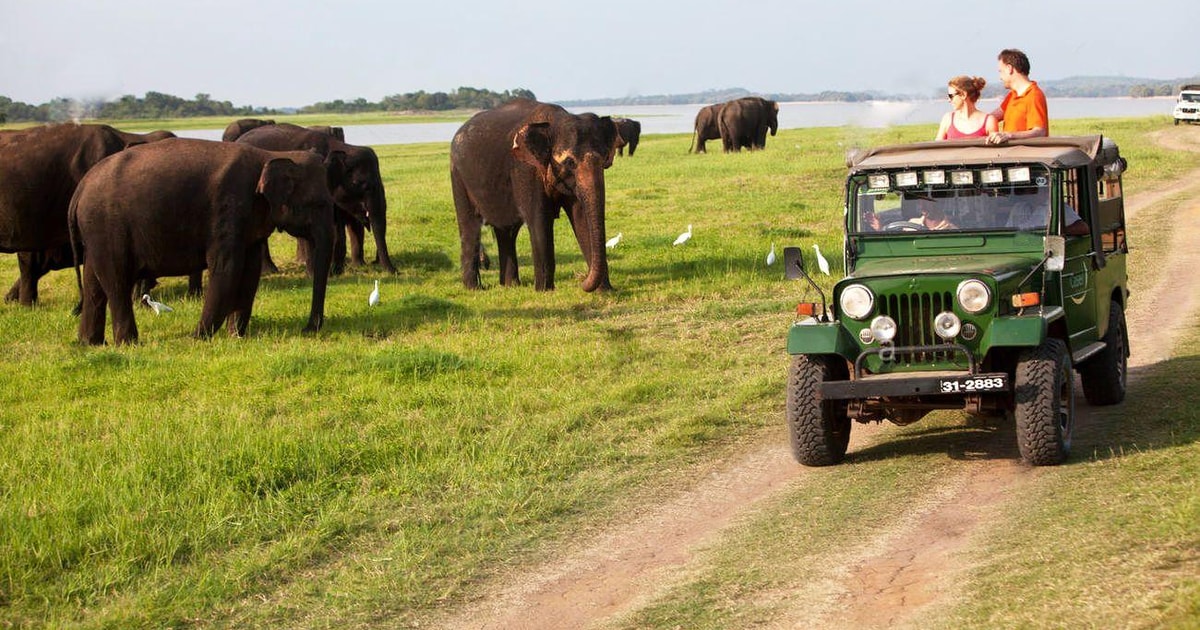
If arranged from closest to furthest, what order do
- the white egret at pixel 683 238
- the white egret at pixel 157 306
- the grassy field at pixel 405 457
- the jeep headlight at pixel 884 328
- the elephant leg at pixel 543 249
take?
the grassy field at pixel 405 457, the jeep headlight at pixel 884 328, the white egret at pixel 157 306, the elephant leg at pixel 543 249, the white egret at pixel 683 238

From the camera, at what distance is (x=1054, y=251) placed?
8508mm

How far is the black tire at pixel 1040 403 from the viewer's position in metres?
7.90

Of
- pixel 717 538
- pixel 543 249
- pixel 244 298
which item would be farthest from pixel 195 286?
pixel 717 538

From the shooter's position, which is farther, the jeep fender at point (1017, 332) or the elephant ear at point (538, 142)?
the elephant ear at point (538, 142)

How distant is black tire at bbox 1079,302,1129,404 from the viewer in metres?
9.53

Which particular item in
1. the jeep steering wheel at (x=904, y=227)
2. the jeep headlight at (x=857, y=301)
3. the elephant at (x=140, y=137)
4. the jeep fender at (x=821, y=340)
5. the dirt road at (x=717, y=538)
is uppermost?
the elephant at (x=140, y=137)

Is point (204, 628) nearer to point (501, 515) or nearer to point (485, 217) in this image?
point (501, 515)

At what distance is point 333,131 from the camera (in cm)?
2508

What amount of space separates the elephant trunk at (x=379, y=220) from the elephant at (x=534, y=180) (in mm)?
1796

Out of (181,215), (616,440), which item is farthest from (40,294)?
(616,440)

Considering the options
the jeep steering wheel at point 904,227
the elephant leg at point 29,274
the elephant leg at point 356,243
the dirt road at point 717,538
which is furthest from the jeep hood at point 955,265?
the elephant leg at point 356,243

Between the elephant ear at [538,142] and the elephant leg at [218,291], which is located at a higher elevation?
the elephant ear at [538,142]

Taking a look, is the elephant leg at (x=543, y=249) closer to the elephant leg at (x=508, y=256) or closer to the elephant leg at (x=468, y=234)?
the elephant leg at (x=508, y=256)

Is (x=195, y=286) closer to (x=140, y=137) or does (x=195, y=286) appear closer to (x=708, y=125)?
(x=140, y=137)
